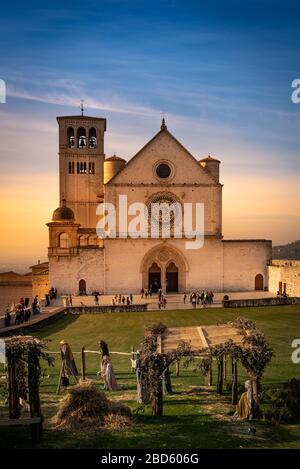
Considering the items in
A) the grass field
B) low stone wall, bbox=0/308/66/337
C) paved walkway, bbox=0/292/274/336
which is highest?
paved walkway, bbox=0/292/274/336

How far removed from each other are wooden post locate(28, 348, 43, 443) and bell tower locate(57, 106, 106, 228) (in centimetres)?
4410

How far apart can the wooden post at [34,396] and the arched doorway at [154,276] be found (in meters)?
36.2

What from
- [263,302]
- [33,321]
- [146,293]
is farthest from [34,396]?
[146,293]

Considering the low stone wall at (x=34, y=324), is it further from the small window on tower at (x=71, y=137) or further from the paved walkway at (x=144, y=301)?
the small window on tower at (x=71, y=137)

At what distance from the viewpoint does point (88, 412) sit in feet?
37.0

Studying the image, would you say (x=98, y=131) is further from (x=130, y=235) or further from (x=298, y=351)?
(x=298, y=351)

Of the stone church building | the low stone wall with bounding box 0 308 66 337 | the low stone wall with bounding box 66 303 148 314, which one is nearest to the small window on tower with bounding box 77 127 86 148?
the stone church building

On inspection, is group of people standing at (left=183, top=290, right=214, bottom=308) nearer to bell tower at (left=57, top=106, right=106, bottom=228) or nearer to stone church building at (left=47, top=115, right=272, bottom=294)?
stone church building at (left=47, top=115, right=272, bottom=294)

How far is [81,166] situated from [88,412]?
45942mm

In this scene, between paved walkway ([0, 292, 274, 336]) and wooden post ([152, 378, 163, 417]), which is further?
paved walkway ([0, 292, 274, 336])

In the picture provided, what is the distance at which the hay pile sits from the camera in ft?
36.1

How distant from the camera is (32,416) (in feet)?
33.6
